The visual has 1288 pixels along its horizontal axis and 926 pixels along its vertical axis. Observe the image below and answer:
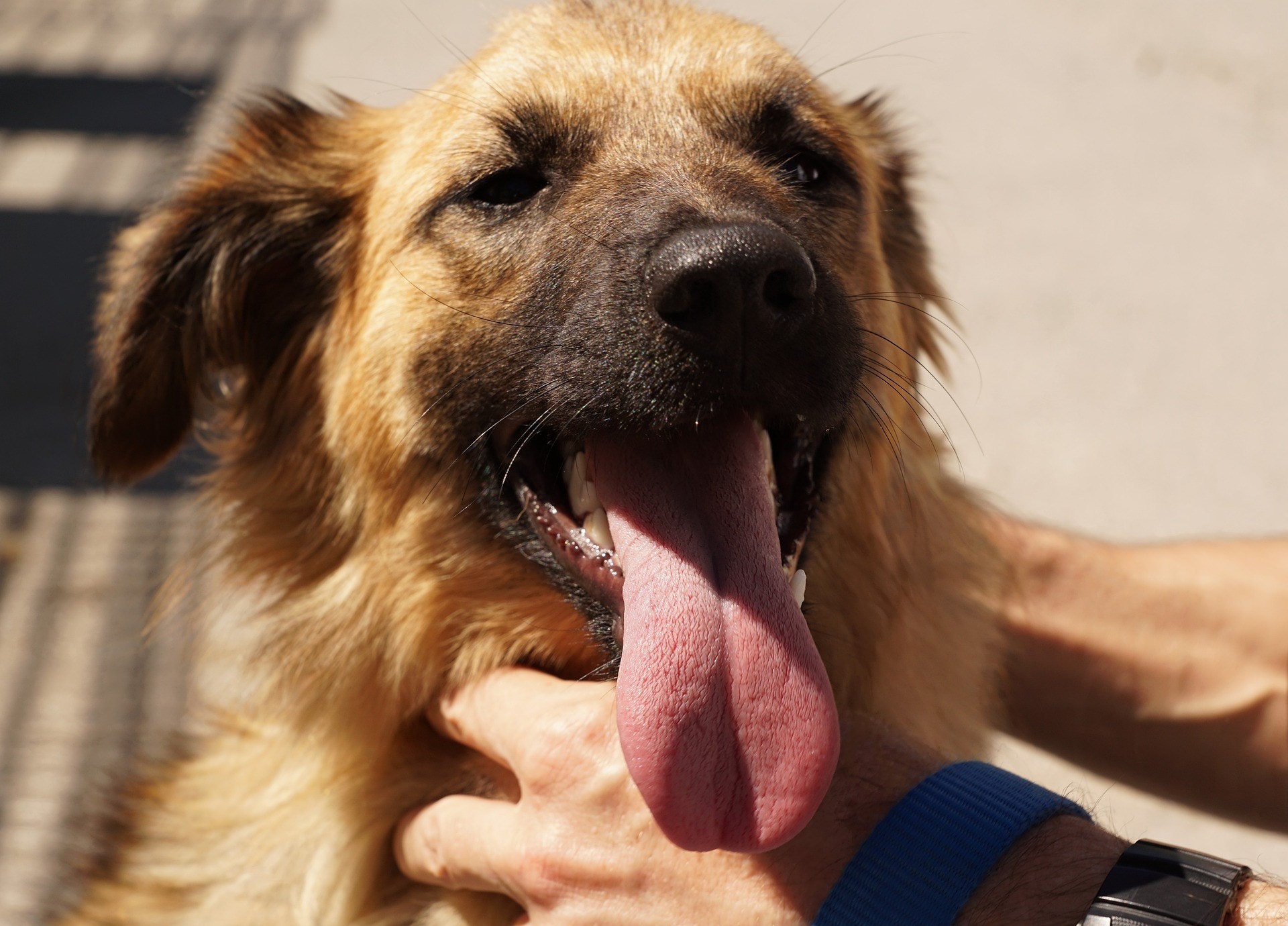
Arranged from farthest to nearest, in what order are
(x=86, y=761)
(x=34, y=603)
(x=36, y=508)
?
(x=36, y=508) < (x=34, y=603) < (x=86, y=761)

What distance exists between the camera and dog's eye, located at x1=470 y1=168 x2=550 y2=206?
2.29 meters

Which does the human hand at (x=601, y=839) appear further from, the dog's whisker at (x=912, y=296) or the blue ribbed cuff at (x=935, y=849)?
the dog's whisker at (x=912, y=296)

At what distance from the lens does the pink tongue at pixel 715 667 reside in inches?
69.3

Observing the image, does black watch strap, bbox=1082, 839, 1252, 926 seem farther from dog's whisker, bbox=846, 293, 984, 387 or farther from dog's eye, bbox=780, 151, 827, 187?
dog's eye, bbox=780, 151, 827, 187

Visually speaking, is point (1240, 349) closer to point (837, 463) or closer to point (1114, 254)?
point (1114, 254)

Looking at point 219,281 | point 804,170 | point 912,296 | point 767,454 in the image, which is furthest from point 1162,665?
point 219,281

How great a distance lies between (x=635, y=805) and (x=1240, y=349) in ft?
15.3

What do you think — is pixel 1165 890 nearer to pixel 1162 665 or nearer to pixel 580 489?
pixel 580 489

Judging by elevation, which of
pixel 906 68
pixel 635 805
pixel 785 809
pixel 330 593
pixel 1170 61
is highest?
pixel 1170 61

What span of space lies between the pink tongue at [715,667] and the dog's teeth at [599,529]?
3.0 inches

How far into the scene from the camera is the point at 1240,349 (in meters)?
5.45

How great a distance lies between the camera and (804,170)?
96.6 inches

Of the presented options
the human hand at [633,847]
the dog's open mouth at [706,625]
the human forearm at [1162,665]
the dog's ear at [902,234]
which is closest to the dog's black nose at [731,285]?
the dog's open mouth at [706,625]

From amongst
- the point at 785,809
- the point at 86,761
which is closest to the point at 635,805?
the point at 785,809
